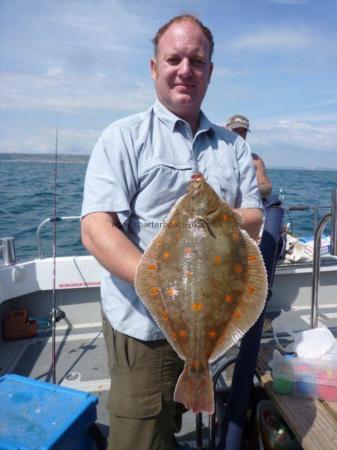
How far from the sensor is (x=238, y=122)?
6262 millimetres

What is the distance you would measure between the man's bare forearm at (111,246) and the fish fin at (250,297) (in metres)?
0.51

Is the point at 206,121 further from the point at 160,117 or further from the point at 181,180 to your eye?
the point at 181,180

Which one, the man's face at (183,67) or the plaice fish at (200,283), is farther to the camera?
the man's face at (183,67)

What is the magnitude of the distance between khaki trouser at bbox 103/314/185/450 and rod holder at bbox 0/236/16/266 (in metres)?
3.38

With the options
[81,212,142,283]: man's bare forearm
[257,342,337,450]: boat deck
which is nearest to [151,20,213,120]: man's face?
[81,212,142,283]: man's bare forearm

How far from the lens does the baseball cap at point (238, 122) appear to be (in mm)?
6234

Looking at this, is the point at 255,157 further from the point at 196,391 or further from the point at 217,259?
the point at 196,391

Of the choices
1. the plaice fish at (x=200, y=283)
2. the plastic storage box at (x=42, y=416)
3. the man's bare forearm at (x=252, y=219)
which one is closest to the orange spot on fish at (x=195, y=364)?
the plaice fish at (x=200, y=283)

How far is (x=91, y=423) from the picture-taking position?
2.75 meters

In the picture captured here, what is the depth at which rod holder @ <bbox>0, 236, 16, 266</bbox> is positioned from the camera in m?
5.02

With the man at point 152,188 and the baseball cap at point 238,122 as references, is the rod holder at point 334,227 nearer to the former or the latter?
the man at point 152,188

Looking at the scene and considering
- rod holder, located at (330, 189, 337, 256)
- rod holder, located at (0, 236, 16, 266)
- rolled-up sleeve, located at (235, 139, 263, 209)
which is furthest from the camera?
rod holder, located at (0, 236, 16, 266)

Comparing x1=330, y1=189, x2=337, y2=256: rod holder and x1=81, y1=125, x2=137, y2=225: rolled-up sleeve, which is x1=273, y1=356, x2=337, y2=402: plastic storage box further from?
x1=81, y1=125, x2=137, y2=225: rolled-up sleeve

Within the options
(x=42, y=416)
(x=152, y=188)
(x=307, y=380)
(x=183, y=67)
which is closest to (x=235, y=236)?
(x=152, y=188)
